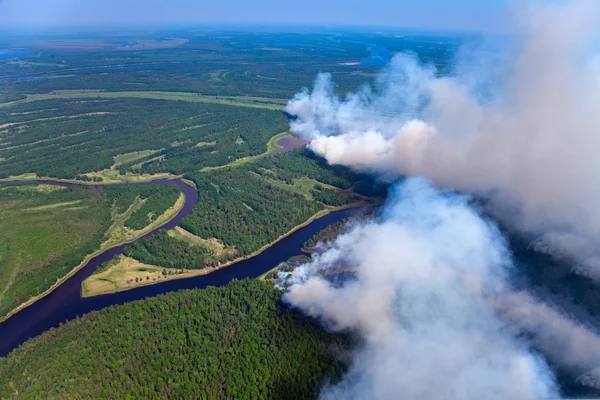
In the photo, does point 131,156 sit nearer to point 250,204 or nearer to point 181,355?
point 250,204

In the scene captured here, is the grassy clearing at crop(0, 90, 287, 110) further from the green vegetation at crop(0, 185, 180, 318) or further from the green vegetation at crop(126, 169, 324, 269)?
the green vegetation at crop(0, 185, 180, 318)

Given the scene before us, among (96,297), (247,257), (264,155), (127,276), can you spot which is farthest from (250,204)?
(264,155)

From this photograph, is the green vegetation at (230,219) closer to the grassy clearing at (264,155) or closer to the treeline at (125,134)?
the grassy clearing at (264,155)

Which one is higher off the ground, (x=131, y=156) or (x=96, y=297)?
(x=131, y=156)

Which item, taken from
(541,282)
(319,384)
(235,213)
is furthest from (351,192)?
(319,384)

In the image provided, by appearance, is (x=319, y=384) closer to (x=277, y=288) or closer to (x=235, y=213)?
(x=277, y=288)

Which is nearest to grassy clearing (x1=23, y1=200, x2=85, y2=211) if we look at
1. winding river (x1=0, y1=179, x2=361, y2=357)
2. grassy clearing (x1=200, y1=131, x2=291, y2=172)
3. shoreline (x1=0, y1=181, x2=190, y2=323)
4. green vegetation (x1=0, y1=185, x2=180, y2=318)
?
green vegetation (x1=0, y1=185, x2=180, y2=318)
